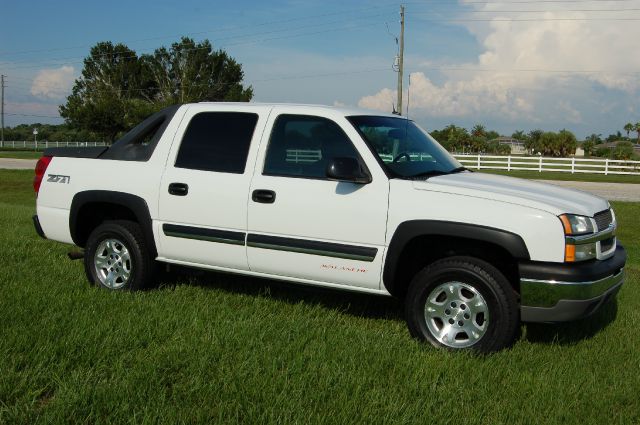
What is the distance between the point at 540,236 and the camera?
14.0ft

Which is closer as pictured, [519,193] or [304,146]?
[519,193]

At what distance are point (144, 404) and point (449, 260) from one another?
7.53ft

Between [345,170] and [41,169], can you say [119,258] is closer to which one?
[41,169]

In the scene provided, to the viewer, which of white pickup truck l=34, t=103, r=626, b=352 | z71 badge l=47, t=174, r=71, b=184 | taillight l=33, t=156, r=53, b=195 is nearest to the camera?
white pickup truck l=34, t=103, r=626, b=352

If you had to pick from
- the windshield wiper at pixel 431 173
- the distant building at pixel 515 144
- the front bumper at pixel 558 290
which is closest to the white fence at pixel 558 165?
the windshield wiper at pixel 431 173

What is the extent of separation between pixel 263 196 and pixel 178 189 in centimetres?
85

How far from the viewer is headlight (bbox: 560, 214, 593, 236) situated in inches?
168

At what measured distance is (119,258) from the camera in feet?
19.9

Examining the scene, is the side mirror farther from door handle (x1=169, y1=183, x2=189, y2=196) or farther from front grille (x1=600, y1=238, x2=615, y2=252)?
front grille (x1=600, y1=238, x2=615, y2=252)

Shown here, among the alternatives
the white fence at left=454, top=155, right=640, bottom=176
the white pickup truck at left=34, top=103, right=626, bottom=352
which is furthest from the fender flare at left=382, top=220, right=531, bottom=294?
the white fence at left=454, top=155, right=640, bottom=176

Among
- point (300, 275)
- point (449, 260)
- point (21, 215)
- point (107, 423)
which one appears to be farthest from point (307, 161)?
point (21, 215)

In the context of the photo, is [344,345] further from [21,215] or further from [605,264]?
[21,215]

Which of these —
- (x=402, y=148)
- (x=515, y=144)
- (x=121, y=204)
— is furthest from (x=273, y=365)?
(x=515, y=144)

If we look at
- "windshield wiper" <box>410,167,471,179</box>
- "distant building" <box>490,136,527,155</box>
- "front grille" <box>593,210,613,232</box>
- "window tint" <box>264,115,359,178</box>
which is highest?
"distant building" <box>490,136,527,155</box>
